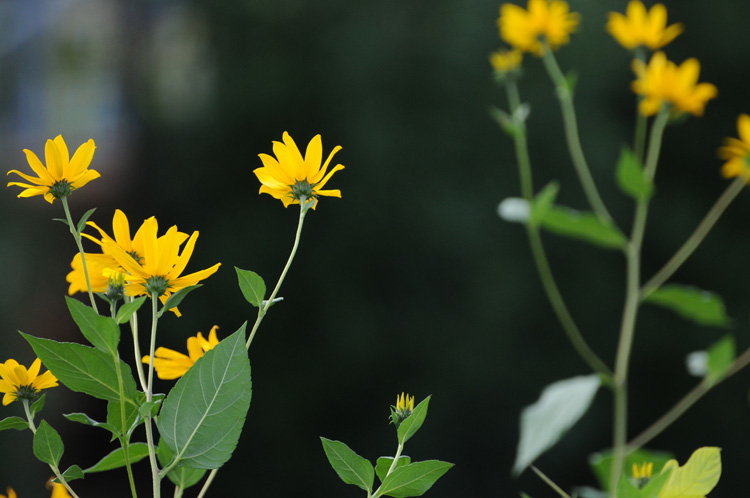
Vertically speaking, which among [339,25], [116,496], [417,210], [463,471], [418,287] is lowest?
[116,496]

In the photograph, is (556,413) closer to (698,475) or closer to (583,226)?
(583,226)

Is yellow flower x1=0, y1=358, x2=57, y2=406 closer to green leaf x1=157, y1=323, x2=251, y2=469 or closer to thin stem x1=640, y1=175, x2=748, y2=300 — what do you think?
green leaf x1=157, y1=323, x2=251, y2=469

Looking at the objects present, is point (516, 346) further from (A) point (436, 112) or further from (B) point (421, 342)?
(A) point (436, 112)

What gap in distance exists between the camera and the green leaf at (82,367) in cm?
20

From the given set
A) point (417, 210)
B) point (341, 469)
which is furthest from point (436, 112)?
point (341, 469)

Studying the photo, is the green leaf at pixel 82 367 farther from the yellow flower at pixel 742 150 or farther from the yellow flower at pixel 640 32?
the yellow flower at pixel 640 32

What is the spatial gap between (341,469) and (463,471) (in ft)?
6.83

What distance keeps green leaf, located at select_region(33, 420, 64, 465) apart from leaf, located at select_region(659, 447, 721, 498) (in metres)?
0.17

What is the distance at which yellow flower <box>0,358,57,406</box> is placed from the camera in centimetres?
22

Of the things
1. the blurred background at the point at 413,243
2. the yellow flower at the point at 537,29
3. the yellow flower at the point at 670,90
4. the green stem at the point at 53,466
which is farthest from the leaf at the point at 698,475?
the blurred background at the point at 413,243

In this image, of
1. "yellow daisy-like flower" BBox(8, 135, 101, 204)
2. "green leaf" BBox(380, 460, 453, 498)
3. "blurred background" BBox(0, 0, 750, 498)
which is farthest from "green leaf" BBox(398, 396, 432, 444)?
"blurred background" BBox(0, 0, 750, 498)

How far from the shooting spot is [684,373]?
7.24 ft

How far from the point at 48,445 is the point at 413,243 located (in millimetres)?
2057

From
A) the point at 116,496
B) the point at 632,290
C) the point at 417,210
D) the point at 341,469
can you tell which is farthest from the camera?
the point at 417,210
